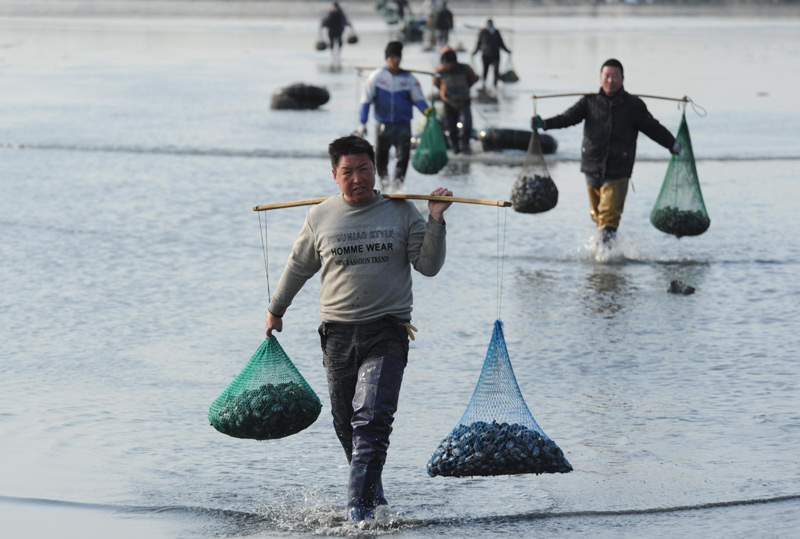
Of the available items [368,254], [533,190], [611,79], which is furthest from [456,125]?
[368,254]

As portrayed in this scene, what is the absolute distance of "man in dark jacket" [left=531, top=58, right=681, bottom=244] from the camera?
10203 millimetres

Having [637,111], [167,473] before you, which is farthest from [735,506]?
[637,111]

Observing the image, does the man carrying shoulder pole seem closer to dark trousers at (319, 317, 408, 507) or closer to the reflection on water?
dark trousers at (319, 317, 408, 507)

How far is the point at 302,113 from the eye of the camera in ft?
72.8

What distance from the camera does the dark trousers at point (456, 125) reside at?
54.9 feet

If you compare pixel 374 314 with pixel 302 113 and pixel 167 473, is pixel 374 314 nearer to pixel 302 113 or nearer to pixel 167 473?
pixel 167 473

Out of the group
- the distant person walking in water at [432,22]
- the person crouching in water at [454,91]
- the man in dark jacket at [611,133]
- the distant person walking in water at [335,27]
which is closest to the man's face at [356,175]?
the man in dark jacket at [611,133]

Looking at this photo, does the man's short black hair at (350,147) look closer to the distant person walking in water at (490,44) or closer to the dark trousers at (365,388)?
the dark trousers at (365,388)

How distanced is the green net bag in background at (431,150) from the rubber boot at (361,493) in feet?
28.9

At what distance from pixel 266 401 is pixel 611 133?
5.55 meters

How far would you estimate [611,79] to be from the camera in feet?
32.8

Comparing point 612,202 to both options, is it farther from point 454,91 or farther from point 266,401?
point 454,91

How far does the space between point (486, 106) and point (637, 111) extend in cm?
1371

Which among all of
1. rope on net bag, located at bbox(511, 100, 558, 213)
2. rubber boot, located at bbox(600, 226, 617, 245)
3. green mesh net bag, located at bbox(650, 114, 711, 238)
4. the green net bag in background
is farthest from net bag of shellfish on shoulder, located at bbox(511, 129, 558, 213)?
the green net bag in background
